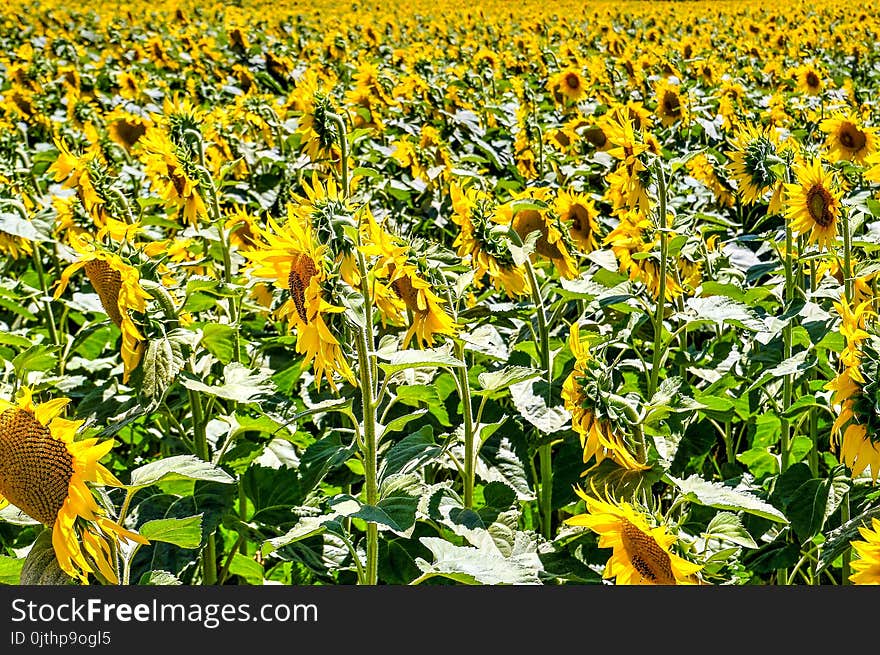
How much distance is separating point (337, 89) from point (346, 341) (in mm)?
4272

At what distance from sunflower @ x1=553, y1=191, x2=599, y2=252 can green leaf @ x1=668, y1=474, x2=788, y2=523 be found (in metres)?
1.12

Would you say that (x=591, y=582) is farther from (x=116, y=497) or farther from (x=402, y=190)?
(x=402, y=190)

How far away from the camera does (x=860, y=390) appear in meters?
1.35

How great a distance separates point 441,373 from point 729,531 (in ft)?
2.77

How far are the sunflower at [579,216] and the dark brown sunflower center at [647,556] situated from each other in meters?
1.32

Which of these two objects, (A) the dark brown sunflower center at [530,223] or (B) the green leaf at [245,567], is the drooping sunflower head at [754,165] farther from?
(B) the green leaf at [245,567]

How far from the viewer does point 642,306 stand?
2.12 meters

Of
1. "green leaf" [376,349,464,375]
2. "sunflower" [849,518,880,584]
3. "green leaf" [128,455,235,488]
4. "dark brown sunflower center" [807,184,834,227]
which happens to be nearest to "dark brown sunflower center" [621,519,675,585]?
"sunflower" [849,518,880,584]

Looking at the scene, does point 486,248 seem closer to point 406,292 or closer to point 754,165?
point 406,292

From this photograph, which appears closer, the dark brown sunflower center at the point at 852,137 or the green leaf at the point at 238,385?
the green leaf at the point at 238,385

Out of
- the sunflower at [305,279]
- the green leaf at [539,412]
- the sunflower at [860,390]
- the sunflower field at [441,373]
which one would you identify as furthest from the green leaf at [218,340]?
the sunflower at [860,390]

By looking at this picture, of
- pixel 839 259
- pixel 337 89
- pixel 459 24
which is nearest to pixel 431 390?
pixel 839 259

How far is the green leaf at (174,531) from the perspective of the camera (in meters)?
1.33

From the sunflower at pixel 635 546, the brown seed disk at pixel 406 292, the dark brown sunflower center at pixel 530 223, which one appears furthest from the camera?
the dark brown sunflower center at pixel 530 223
